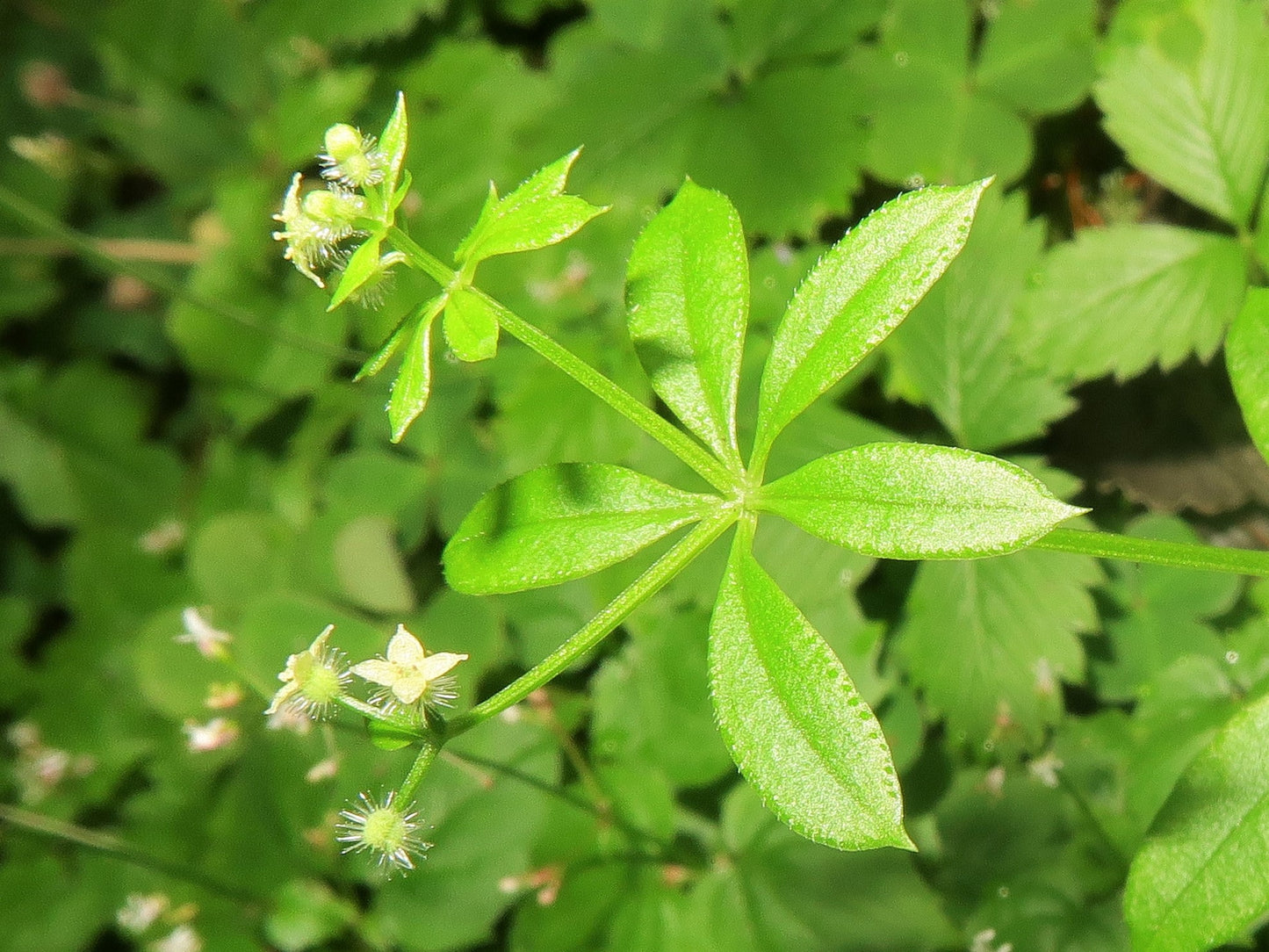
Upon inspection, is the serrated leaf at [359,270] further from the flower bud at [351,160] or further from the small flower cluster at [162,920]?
the small flower cluster at [162,920]

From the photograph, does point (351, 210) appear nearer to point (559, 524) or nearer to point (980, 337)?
point (559, 524)

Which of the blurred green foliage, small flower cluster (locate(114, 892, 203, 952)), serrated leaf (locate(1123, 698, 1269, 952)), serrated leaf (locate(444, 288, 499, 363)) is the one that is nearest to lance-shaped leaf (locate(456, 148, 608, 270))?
serrated leaf (locate(444, 288, 499, 363))

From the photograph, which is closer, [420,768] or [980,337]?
[420,768]

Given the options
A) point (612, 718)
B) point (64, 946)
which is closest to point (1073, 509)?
point (612, 718)

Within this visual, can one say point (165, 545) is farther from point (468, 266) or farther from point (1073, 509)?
point (1073, 509)

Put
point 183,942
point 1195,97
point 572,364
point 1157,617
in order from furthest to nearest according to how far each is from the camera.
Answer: point 183,942
point 1157,617
point 1195,97
point 572,364

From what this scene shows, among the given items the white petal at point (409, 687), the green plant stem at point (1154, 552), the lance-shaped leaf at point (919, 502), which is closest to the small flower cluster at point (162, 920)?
the white petal at point (409, 687)

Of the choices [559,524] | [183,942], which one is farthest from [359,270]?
[183,942]
